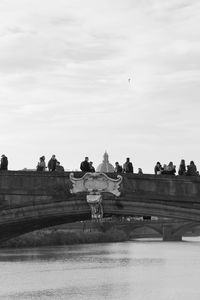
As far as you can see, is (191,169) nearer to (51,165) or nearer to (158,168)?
(158,168)

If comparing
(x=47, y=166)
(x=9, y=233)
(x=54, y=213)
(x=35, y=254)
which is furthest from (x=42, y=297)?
(x=35, y=254)

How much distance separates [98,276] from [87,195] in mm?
9607

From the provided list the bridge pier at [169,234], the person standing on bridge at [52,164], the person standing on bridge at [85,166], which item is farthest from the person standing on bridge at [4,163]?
the bridge pier at [169,234]

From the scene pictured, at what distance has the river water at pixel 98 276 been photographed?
34.7 meters

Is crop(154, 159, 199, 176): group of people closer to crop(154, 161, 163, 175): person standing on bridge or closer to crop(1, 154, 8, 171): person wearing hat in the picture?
crop(154, 161, 163, 175): person standing on bridge

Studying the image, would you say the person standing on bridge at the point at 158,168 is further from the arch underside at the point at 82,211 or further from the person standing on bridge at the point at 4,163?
the person standing on bridge at the point at 4,163

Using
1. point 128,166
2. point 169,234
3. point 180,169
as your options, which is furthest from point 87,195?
point 169,234

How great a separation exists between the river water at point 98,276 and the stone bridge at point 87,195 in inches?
113

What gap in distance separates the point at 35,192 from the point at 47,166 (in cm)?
192

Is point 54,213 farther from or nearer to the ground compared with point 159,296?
farther from the ground

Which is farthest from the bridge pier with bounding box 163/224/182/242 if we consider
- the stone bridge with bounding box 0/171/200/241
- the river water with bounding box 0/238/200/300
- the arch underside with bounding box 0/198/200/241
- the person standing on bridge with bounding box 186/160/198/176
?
the person standing on bridge with bounding box 186/160/198/176

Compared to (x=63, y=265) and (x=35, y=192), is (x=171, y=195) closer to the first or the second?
(x=35, y=192)

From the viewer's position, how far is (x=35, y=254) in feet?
194

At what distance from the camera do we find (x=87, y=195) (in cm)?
3347
